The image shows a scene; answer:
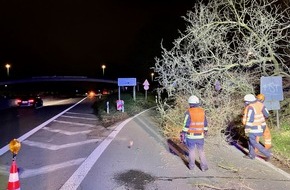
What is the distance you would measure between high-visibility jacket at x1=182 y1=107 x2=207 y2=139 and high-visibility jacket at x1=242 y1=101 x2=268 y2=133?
1598mm

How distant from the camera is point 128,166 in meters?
8.10

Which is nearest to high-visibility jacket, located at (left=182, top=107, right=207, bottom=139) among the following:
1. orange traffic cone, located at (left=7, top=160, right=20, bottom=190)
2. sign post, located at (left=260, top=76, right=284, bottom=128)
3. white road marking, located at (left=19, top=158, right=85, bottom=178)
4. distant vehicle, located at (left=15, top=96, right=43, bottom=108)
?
white road marking, located at (left=19, top=158, right=85, bottom=178)

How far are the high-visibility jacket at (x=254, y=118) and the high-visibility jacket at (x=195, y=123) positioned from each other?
1598mm

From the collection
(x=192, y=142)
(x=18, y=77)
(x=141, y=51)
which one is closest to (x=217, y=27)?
(x=192, y=142)

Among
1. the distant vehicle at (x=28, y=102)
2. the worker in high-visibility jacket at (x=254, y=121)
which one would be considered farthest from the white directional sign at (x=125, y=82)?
the worker in high-visibility jacket at (x=254, y=121)

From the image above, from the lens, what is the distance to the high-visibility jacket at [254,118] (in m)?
8.41

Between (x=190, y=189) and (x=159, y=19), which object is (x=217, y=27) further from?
(x=159, y=19)

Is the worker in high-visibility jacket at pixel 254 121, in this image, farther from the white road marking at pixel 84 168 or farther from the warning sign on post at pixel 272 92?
the white road marking at pixel 84 168

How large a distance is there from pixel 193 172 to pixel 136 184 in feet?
4.77

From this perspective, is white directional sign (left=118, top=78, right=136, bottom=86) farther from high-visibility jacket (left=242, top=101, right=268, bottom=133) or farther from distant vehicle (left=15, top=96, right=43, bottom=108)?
high-visibility jacket (left=242, top=101, right=268, bottom=133)

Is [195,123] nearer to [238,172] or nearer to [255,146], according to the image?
[238,172]

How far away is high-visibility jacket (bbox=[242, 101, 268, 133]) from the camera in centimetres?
841

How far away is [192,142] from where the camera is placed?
7492 millimetres

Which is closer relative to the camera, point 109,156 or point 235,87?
point 109,156
